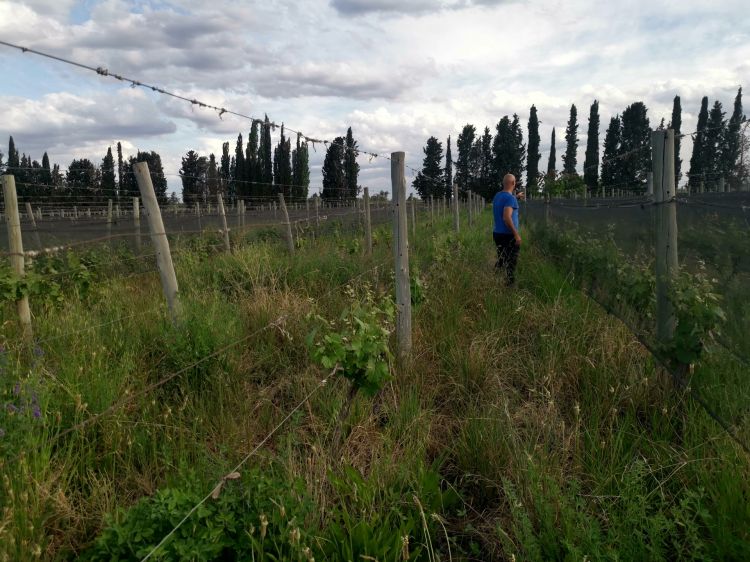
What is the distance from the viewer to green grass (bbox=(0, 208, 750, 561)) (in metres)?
2.14

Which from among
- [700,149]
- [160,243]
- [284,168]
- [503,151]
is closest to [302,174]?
[284,168]

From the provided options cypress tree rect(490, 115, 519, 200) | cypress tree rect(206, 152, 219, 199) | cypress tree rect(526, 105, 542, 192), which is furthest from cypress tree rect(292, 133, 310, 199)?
cypress tree rect(526, 105, 542, 192)

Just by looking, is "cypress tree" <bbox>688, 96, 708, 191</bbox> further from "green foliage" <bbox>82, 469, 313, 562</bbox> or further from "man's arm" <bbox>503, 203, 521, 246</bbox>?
"green foliage" <bbox>82, 469, 313, 562</bbox>

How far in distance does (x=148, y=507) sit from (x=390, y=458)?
108 centimetres

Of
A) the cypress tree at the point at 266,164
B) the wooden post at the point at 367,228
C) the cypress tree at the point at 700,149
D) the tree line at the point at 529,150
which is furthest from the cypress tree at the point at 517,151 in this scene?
the wooden post at the point at 367,228

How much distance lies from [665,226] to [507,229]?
12.2 feet

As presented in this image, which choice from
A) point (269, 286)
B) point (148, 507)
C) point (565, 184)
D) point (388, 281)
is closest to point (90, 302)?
point (269, 286)

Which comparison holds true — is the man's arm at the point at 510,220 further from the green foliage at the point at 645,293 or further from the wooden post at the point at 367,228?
the wooden post at the point at 367,228

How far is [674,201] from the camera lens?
3.47 m

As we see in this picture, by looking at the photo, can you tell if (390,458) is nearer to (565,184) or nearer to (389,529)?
(389,529)

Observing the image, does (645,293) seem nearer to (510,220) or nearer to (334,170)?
(510,220)

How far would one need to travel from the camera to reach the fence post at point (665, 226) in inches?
139

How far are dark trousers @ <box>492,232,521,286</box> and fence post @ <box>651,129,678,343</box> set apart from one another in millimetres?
3217

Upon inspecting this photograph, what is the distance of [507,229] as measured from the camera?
7.28 metres
